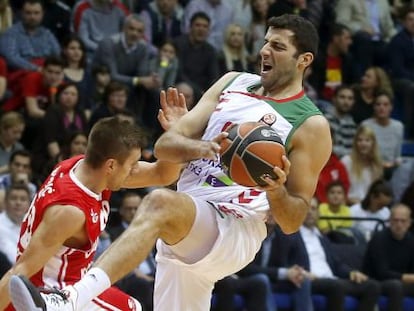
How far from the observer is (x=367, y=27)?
16.1 metres

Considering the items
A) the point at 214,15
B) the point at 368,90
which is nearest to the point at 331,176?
the point at 368,90

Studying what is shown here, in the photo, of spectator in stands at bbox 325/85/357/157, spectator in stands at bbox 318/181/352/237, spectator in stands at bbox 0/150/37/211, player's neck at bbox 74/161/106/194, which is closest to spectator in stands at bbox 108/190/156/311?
spectator in stands at bbox 0/150/37/211

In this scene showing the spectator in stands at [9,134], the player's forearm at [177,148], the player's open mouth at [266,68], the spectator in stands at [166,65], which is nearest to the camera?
the player's forearm at [177,148]

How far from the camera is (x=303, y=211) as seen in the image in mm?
6902

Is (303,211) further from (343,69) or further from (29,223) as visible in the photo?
(343,69)

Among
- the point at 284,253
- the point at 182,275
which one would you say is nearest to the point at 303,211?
the point at 182,275

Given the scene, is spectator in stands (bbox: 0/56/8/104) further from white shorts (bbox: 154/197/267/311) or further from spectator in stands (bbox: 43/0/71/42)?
white shorts (bbox: 154/197/267/311)

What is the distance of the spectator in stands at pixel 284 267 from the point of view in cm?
1117

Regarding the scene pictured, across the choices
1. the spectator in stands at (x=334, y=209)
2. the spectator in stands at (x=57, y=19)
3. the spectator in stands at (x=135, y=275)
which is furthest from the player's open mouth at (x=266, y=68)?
the spectator in stands at (x=57, y=19)

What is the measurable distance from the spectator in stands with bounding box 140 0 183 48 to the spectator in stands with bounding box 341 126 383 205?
264cm

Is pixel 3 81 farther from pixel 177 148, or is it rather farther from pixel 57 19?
pixel 177 148

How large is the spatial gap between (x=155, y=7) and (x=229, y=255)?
8152 mm

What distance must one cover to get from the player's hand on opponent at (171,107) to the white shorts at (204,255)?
1.92 feet

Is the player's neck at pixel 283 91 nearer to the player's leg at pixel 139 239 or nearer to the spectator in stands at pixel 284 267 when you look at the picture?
the player's leg at pixel 139 239
